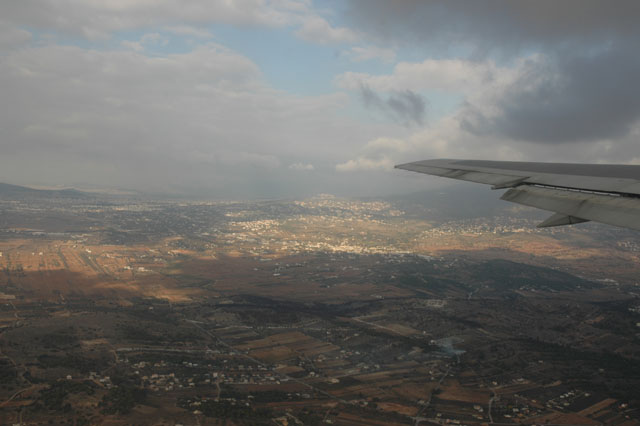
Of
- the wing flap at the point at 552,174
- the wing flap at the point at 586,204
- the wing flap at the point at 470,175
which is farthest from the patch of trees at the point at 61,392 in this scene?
the wing flap at the point at 586,204

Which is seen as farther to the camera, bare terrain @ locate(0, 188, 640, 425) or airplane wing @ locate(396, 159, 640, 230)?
bare terrain @ locate(0, 188, 640, 425)

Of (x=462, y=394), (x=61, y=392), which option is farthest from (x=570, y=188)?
(x=61, y=392)

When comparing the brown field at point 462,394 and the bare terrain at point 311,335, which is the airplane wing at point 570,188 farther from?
the brown field at point 462,394

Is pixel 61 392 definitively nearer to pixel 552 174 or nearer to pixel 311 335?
pixel 311 335

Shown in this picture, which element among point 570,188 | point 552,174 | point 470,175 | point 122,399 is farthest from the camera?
point 122,399

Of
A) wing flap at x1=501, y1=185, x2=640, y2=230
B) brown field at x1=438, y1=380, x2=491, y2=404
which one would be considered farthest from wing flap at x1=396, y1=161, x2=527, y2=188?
brown field at x1=438, y1=380, x2=491, y2=404

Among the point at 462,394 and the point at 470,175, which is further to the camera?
the point at 462,394

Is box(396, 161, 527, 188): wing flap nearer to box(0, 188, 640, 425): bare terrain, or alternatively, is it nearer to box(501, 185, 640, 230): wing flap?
box(501, 185, 640, 230): wing flap

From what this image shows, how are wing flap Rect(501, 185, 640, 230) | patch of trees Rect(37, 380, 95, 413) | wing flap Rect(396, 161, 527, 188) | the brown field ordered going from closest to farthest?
wing flap Rect(501, 185, 640, 230)
wing flap Rect(396, 161, 527, 188)
patch of trees Rect(37, 380, 95, 413)
the brown field
